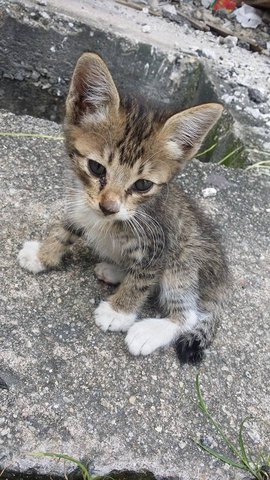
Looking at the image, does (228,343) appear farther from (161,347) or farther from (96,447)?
(96,447)

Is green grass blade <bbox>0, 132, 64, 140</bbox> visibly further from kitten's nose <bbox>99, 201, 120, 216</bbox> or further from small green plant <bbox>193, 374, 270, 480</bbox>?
small green plant <bbox>193, 374, 270, 480</bbox>

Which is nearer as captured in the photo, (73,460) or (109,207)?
(73,460)

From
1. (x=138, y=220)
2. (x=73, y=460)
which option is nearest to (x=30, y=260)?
(x=138, y=220)

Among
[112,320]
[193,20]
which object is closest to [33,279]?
[112,320]

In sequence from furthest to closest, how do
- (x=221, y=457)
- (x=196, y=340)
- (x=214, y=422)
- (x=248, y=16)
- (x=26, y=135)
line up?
(x=248, y=16), (x=26, y=135), (x=196, y=340), (x=214, y=422), (x=221, y=457)

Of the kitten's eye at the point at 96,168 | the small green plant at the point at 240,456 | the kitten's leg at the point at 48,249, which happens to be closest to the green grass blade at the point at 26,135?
the kitten's leg at the point at 48,249

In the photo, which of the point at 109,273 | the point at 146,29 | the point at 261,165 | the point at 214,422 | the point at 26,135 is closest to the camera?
the point at 214,422

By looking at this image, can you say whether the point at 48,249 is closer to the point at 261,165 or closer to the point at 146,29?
the point at 261,165
